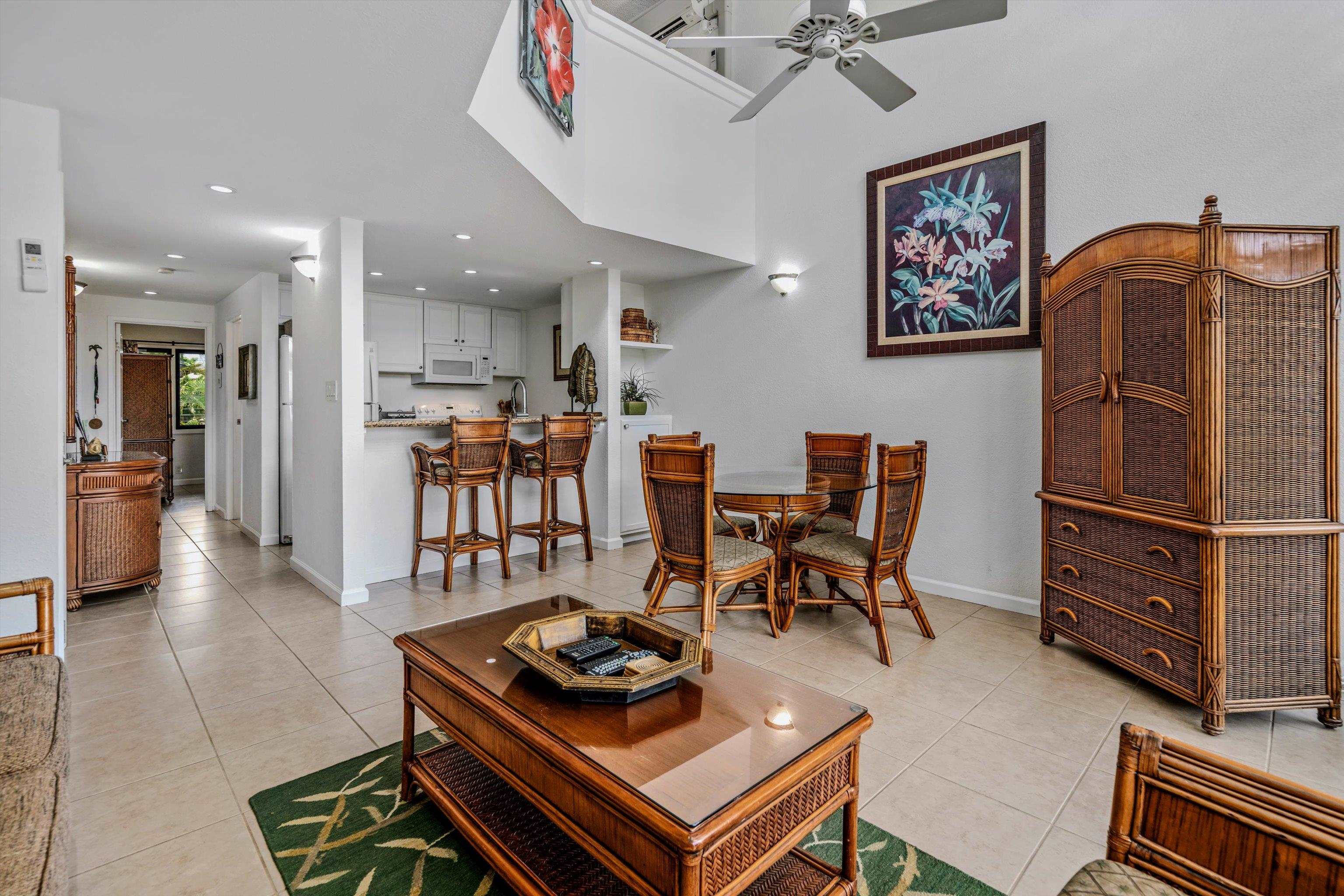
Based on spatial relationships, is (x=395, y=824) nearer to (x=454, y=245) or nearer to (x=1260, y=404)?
(x=1260, y=404)

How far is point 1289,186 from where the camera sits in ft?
8.87

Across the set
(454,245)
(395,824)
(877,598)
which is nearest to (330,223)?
(454,245)

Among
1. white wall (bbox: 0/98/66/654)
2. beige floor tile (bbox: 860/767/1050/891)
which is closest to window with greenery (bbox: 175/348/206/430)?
white wall (bbox: 0/98/66/654)

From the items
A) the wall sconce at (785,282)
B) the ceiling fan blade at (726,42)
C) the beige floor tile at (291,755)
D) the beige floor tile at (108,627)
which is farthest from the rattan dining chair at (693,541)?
the beige floor tile at (108,627)

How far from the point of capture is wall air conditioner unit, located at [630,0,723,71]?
536cm

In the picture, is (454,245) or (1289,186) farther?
(454,245)

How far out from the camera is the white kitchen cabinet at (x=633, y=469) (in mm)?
5348

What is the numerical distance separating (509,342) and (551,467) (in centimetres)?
313

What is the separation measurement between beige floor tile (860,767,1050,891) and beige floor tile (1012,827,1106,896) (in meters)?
0.02

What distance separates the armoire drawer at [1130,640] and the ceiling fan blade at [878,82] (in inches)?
93.1

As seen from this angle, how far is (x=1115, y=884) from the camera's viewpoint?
963 mm

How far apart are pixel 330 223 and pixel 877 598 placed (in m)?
3.79

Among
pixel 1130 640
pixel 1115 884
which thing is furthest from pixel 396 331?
pixel 1115 884

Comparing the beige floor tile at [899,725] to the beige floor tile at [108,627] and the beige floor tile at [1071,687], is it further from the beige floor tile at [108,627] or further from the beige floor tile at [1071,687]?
the beige floor tile at [108,627]
